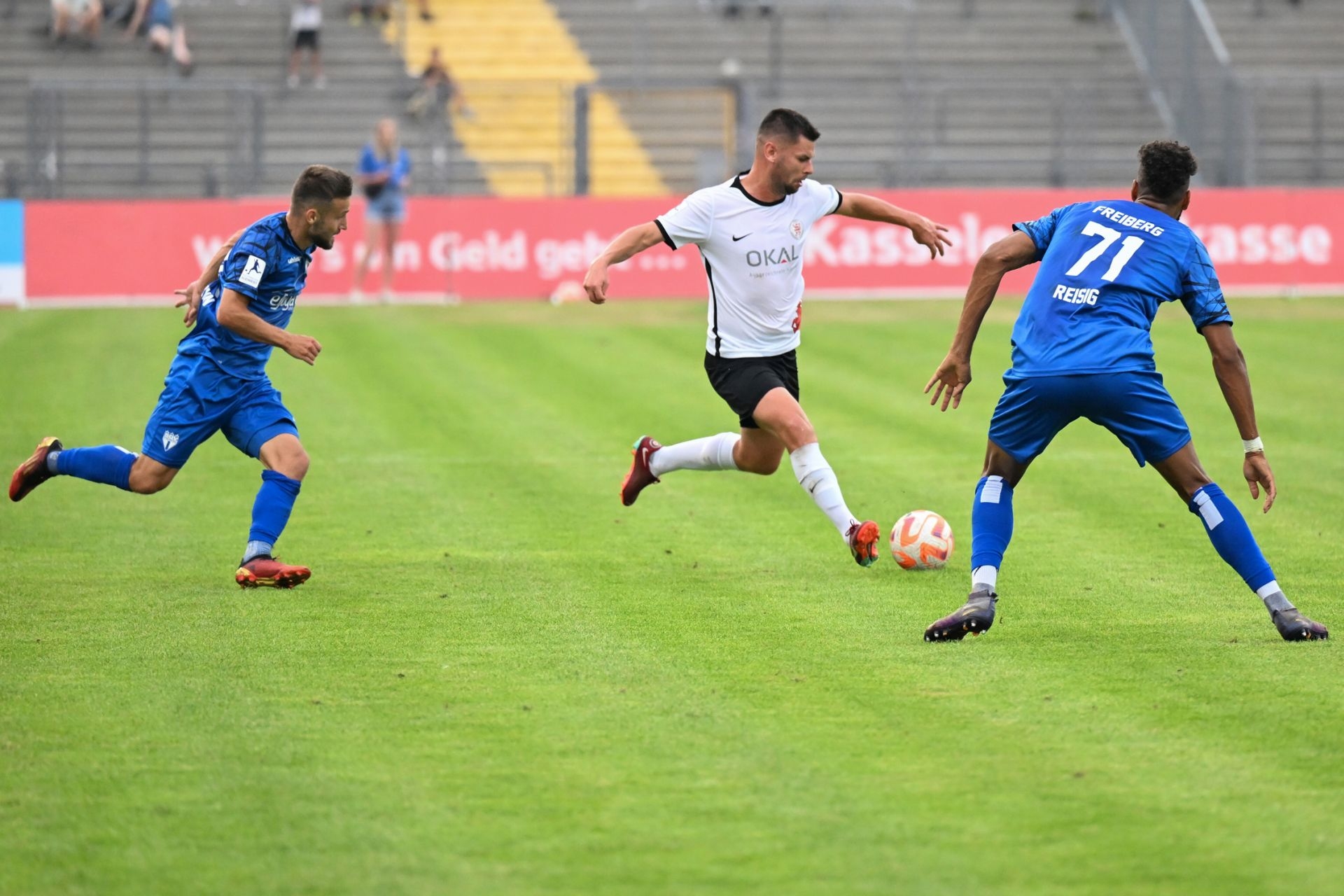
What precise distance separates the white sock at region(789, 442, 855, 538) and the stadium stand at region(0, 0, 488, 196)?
2001 centimetres

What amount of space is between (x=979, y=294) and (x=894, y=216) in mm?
1713

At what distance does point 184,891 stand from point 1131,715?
319 centimetres

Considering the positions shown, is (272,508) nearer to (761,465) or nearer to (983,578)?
(761,465)

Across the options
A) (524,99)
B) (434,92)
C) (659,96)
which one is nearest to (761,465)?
(434,92)

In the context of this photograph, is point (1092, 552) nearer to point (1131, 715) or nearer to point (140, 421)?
point (1131, 715)

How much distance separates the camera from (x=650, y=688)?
6.29 metres

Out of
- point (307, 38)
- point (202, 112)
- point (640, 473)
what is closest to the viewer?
point (640, 473)

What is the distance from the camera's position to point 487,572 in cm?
858

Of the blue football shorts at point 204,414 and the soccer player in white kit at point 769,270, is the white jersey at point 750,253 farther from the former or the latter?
the blue football shorts at point 204,414

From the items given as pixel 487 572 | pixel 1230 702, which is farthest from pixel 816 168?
pixel 1230 702

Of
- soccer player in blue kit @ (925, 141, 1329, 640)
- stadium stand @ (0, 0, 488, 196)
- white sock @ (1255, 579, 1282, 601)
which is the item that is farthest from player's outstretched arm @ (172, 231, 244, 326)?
stadium stand @ (0, 0, 488, 196)

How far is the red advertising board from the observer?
2370 cm

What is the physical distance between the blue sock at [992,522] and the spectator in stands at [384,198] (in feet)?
55.7

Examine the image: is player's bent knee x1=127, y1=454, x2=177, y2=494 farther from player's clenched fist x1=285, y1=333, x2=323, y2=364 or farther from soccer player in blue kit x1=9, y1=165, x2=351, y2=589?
player's clenched fist x1=285, y1=333, x2=323, y2=364
